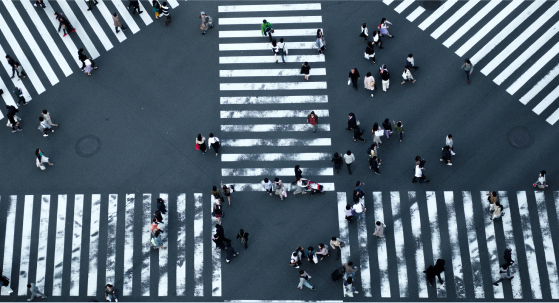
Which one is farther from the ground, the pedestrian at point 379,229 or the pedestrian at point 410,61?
the pedestrian at point 410,61

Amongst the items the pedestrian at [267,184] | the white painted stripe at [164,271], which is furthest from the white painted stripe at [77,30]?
the pedestrian at [267,184]

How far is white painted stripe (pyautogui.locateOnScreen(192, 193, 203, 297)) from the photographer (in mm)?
29141

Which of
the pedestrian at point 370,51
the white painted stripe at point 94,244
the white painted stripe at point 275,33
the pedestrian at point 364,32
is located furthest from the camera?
the white painted stripe at point 275,33

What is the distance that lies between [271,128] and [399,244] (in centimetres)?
841

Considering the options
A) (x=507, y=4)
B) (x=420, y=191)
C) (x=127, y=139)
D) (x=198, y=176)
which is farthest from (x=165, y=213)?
(x=507, y=4)

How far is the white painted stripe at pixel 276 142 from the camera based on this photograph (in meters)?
32.7

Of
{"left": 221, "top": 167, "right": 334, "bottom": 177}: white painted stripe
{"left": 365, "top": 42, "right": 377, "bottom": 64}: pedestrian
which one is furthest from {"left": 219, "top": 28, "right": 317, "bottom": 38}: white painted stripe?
{"left": 221, "top": 167, "right": 334, "bottom": 177}: white painted stripe

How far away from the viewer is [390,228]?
30.2m

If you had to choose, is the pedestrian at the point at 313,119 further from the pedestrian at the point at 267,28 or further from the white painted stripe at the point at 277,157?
the pedestrian at the point at 267,28

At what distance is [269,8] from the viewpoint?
37.3m

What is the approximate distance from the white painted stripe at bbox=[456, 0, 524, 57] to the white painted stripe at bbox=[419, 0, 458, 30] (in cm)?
222

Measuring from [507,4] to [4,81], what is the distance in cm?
2717

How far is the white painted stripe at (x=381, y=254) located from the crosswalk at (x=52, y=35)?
626 inches

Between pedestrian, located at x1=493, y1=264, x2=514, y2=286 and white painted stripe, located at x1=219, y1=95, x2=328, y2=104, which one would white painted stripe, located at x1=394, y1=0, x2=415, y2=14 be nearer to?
white painted stripe, located at x1=219, y1=95, x2=328, y2=104
